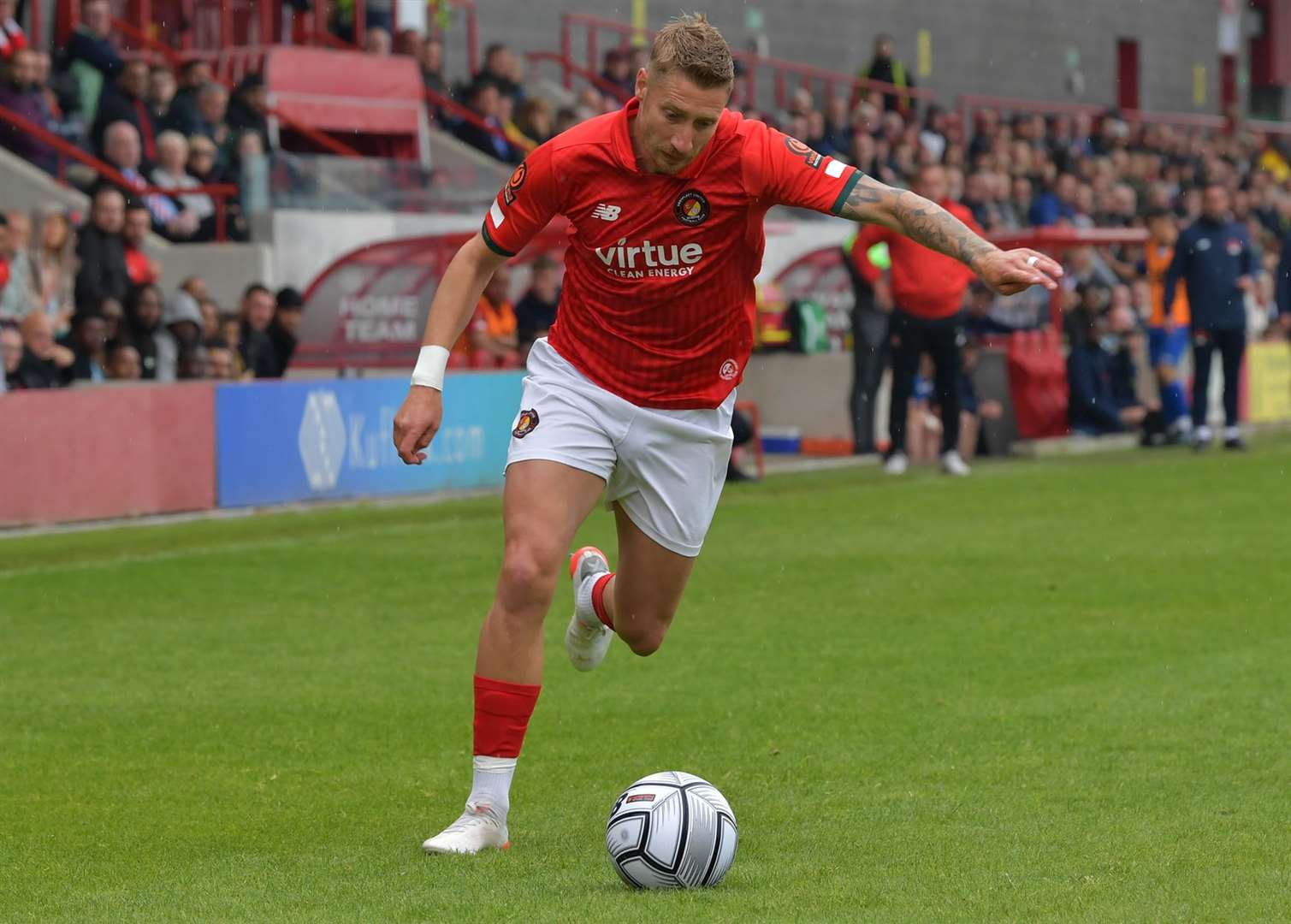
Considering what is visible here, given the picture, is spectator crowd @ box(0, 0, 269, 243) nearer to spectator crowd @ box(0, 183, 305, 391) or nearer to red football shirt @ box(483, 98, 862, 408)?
spectator crowd @ box(0, 183, 305, 391)

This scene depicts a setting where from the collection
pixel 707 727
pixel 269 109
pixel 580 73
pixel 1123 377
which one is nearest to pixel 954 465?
pixel 1123 377

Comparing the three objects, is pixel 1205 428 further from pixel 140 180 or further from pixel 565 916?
pixel 565 916

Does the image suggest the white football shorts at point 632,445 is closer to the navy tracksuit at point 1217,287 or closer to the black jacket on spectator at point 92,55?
the navy tracksuit at point 1217,287

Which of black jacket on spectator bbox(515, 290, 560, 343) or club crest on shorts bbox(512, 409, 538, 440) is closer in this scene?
club crest on shorts bbox(512, 409, 538, 440)

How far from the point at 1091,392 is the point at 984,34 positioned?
19913 millimetres

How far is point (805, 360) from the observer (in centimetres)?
Result: 1898

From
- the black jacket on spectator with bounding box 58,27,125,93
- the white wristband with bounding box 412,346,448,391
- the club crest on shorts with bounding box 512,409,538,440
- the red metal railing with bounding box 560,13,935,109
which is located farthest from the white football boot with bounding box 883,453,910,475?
the red metal railing with bounding box 560,13,935,109

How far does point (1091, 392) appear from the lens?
19.5 metres

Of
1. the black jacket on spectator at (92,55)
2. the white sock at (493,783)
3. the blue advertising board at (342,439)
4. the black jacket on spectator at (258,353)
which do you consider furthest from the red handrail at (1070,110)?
the white sock at (493,783)

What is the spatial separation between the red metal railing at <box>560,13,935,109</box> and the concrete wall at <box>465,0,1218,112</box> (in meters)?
0.24

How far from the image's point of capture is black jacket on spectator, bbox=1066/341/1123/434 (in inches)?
761

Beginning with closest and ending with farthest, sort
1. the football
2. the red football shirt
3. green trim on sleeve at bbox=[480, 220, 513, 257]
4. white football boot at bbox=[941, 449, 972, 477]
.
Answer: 1. the football
2. the red football shirt
3. green trim on sleeve at bbox=[480, 220, 513, 257]
4. white football boot at bbox=[941, 449, 972, 477]

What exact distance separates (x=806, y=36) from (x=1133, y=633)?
85.2 ft

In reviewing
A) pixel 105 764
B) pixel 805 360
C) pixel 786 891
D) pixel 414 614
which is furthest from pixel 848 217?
pixel 805 360
